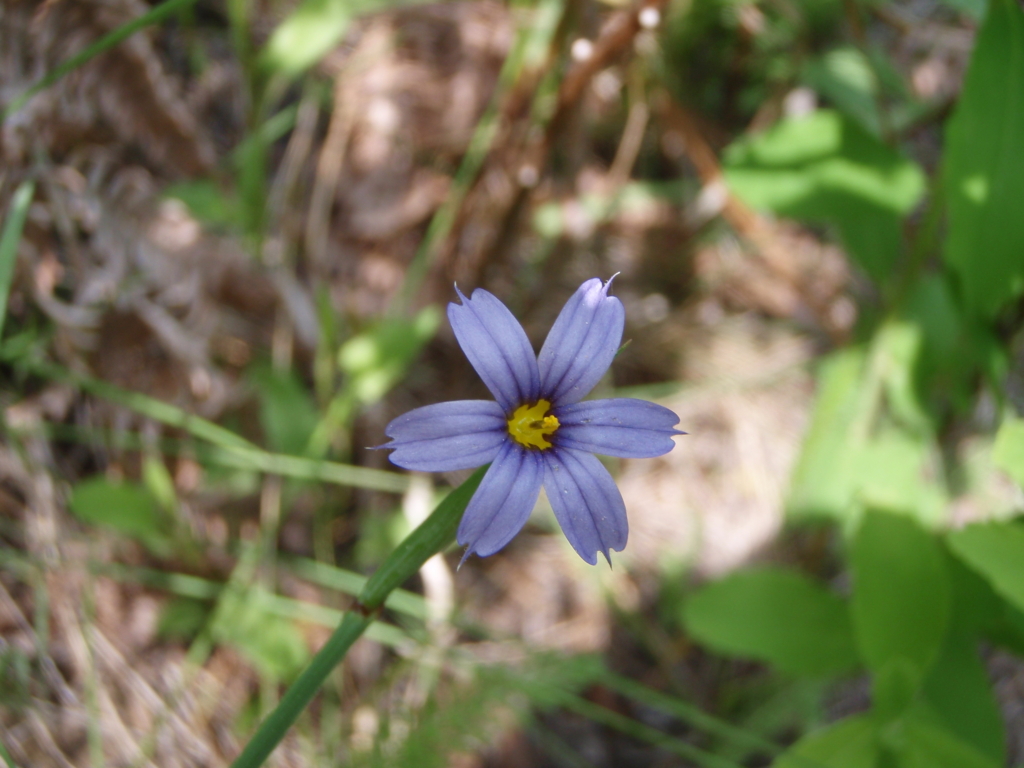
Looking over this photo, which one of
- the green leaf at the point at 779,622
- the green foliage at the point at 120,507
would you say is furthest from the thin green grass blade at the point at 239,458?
the green leaf at the point at 779,622

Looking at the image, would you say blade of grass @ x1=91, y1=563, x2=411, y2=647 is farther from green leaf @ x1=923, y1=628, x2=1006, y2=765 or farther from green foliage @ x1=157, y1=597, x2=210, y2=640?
green leaf @ x1=923, y1=628, x2=1006, y2=765

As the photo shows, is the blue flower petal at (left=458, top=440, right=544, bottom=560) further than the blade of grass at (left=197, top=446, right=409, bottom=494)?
No

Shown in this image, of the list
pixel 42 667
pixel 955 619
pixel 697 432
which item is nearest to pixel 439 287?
pixel 697 432

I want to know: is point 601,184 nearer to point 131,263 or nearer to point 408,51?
point 408,51

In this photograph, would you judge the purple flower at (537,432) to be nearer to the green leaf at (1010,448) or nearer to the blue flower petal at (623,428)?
the blue flower petal at (623,428)

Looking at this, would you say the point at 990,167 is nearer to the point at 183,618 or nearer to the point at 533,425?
the point at 533,425

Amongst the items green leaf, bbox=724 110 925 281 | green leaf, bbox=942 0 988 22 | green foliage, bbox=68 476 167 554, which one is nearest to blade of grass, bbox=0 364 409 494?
green foliage, bbox=68 476 167 554
